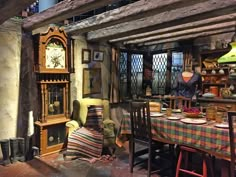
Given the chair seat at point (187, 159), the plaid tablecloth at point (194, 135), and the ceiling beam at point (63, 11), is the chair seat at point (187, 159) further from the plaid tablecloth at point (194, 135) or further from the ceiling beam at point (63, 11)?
the ceiling beam at point (63, 11)

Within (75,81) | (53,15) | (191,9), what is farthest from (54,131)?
(191,9)

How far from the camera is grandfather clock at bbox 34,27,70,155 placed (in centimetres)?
355

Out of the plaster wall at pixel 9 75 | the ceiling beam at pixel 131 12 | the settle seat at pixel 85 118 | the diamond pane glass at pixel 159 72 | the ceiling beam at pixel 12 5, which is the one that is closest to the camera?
the ceiling beam at pixel 12 5

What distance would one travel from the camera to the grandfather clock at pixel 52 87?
11.6ft

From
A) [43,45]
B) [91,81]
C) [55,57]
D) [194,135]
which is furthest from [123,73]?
[194,135]

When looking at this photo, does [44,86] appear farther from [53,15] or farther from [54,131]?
[53,15]

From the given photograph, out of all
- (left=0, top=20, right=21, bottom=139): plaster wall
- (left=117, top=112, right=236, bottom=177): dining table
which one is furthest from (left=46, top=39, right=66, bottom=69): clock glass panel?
(left=117, top=112, right=236, bottom=177): dining table

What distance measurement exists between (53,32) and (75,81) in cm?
106

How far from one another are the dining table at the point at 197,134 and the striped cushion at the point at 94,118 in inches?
42.0

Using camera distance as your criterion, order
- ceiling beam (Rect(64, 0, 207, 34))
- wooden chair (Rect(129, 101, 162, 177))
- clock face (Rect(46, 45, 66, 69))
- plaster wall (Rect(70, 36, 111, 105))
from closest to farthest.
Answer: ceiling beam (Rect(64, 0, 207, 34)), wooden chair (Rect(129, 101, 162, 177)), clock face (Rect(46, 45, 66, 69)), plaster wall (Rect(70, 36, 111, 105))

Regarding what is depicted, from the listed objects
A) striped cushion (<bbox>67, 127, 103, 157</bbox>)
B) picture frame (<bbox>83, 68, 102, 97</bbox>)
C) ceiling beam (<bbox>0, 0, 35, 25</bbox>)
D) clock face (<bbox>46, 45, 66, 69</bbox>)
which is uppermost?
ceiling beam (<bbox>0, 0, 35, 25</bbox>)

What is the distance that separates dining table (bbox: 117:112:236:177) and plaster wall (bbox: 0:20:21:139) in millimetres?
2160

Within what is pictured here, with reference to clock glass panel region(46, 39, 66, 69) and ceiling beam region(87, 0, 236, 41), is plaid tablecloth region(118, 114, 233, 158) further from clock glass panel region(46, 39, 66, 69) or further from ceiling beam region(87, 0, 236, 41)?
clock glass panel region(46, 39, 66, 69)

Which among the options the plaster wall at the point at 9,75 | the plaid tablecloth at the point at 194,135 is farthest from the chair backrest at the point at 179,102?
the plaster wall at the point at 9,75
